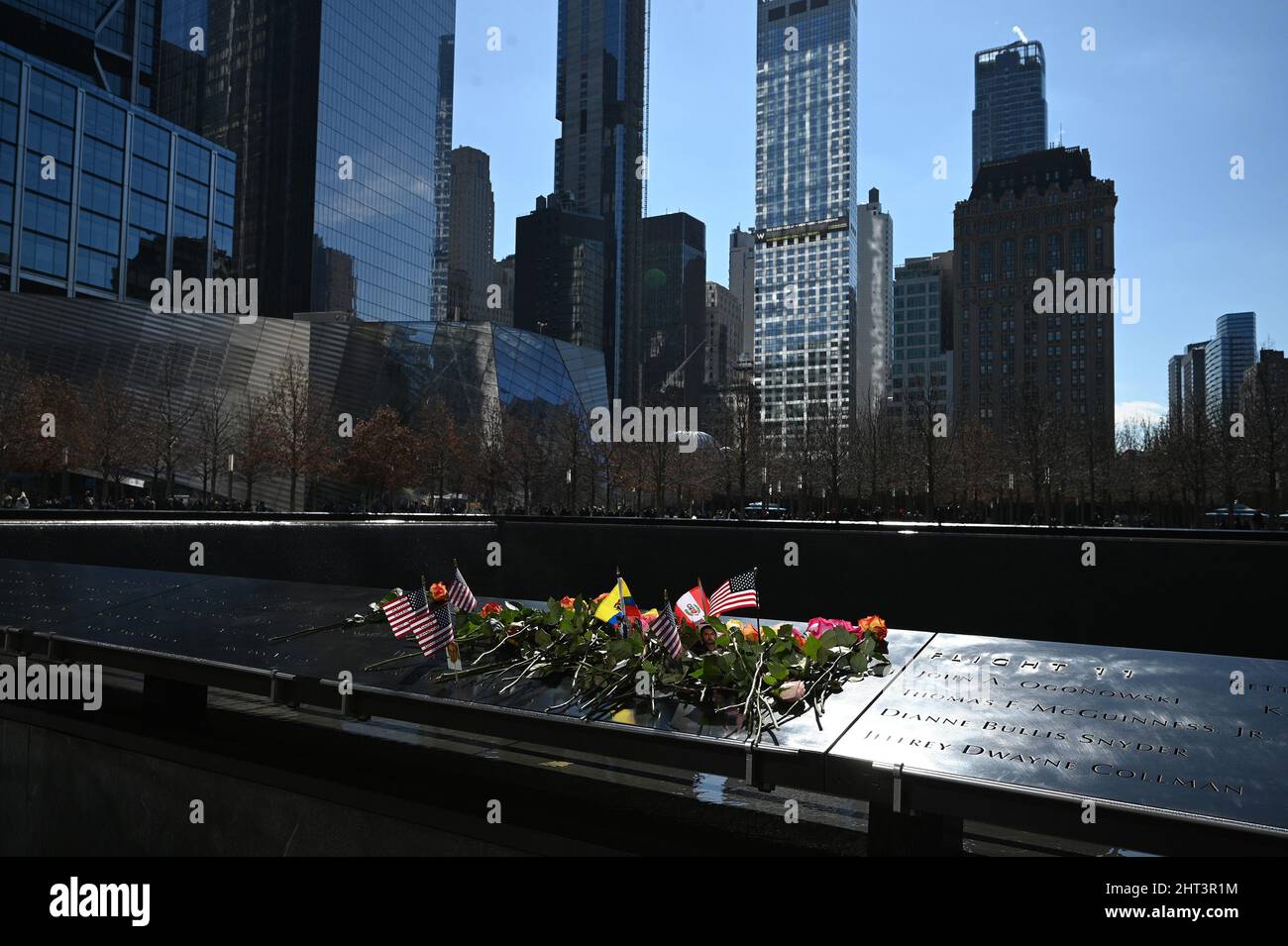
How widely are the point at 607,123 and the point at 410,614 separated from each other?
20628cm

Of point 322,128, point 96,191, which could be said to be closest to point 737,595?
point 96,191

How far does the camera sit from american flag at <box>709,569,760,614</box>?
Result: 4664 millimetres

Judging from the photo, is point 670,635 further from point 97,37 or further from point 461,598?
point 97,37

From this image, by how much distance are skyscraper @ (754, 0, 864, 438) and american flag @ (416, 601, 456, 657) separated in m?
162

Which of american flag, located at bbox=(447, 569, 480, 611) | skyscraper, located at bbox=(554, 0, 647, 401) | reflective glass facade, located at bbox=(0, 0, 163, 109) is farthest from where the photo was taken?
skyscraper, located at bbox=(554, 0, 647, 401)

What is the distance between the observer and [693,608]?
4.37 m

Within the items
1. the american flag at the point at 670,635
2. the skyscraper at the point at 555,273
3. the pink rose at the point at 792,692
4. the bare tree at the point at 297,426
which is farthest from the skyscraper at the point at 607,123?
the pink rose at the point at 792,692

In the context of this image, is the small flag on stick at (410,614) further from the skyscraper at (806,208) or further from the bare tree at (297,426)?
the skyscraper at (806,208)

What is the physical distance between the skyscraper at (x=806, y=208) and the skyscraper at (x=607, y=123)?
92.2 ft

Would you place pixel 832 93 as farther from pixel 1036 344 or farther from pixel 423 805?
pixel 423 805

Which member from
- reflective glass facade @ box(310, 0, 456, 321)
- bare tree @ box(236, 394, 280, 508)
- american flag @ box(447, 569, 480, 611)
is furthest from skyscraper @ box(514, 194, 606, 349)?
american flag @ box(447, 569, 480, 611)

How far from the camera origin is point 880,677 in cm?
399

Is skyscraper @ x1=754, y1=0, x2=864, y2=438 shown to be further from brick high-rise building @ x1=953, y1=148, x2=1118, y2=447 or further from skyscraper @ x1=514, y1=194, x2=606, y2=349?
skyscraper @ x1=514, y1=194, x2=606, y2=349

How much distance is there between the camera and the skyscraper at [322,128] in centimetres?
9819
